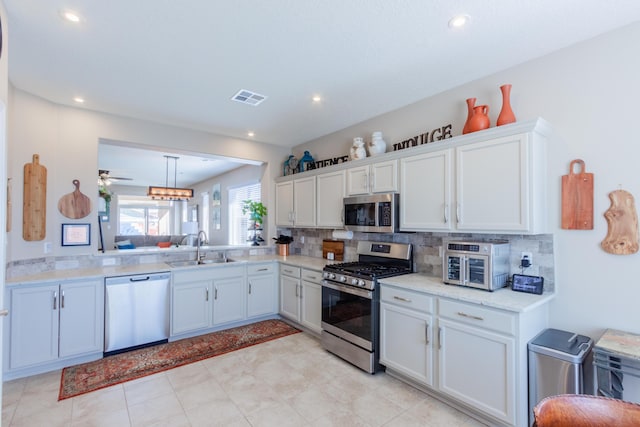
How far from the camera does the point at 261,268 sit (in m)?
4.30

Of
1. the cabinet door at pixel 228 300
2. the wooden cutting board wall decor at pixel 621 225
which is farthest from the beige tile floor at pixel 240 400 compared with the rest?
the wooden cutting board wall decor at pixel 621 225

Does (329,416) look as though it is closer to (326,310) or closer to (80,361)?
(326,310)

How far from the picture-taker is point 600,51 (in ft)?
7.13

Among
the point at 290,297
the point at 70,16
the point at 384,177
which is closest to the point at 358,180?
the point at 384,177

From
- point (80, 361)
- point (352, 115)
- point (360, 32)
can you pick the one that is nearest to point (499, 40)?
point (360, 32)

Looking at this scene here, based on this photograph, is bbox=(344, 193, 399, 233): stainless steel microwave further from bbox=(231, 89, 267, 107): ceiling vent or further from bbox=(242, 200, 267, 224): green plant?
bbox=(242, 200, 267, 224): green plant

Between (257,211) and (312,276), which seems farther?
(257,211)

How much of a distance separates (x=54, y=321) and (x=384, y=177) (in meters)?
3.58

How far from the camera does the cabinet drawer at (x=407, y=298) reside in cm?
248

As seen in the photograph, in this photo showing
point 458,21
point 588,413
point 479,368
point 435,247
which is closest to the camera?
point 588,413

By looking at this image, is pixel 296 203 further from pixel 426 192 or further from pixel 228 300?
pixel 426 192

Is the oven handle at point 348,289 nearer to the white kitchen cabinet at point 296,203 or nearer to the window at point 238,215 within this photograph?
the white kitchen cabinet at point 296,203

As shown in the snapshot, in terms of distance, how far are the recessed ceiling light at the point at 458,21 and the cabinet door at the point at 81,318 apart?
12.9ft

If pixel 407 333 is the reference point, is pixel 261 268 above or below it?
above
